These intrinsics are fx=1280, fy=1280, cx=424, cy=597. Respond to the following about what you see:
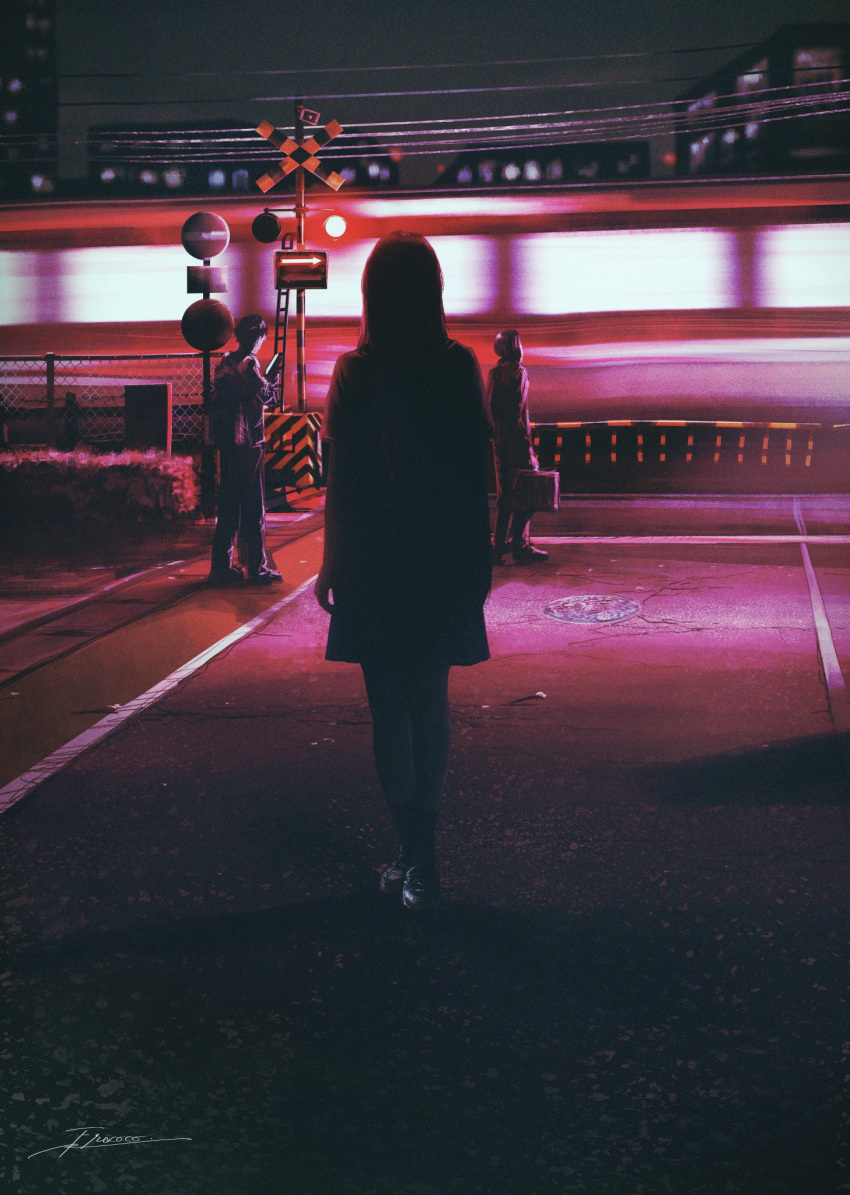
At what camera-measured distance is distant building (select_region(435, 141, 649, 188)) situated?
78938mm

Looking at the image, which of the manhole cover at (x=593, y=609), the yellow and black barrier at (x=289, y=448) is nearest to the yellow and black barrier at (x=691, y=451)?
the yellow and black barrier at (x=289, y=448)

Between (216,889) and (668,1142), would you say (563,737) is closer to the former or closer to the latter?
(216,889)

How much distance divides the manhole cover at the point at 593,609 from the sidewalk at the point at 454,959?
2.51m

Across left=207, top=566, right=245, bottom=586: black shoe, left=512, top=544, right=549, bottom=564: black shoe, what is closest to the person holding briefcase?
left=512, top=544, right=549, bottom=564: black shoe

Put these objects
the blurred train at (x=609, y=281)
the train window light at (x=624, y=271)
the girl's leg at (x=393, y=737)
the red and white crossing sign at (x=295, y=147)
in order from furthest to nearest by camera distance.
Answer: the train window light at (x=624, y=271) < the blurred train at (x=609, y=281) < the red and white crossing sign at (x=295, y=147) < the girl's leg at (x=393, y=737)

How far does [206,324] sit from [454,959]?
40.2 feet

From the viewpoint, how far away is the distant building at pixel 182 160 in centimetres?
8156


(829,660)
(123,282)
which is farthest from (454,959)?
(123,282)

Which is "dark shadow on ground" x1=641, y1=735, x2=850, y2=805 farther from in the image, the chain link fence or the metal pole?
the chain link fence

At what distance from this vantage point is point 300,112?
67.1ft

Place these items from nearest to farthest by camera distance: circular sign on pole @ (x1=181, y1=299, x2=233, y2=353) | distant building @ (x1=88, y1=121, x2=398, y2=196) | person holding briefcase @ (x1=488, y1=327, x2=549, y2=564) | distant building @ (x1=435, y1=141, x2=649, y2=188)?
person holding briefcase @ (x1=488, y1=327, x2=549, y2=564), circular sign on pole @ (x1=181, y1=299, x2=233, y2=353), distant building @ (x1=435, y1=141, x2=649, y2=188), distant building @ (x1=88, y1=121, x2=398, y2=196)

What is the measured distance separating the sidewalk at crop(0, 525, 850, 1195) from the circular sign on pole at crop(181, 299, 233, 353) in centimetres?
892

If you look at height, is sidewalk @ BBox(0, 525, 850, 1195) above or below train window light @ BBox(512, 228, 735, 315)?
below

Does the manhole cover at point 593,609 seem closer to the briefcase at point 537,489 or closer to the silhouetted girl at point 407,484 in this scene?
the briefcase at point 537,489
